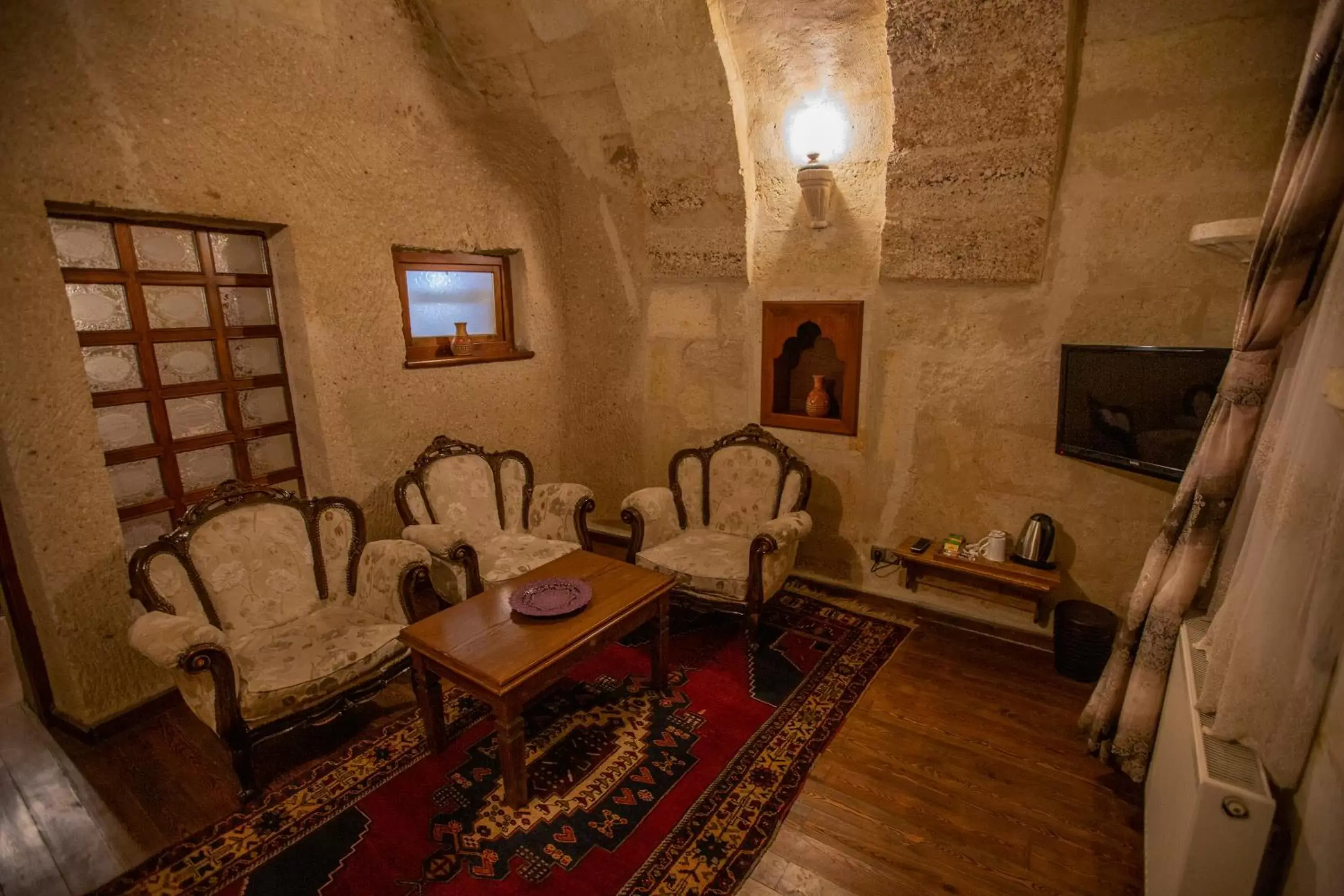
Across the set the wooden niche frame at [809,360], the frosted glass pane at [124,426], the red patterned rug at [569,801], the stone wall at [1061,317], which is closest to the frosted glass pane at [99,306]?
the frosted glass pane at [124,426]

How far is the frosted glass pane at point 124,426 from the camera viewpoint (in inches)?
99.4

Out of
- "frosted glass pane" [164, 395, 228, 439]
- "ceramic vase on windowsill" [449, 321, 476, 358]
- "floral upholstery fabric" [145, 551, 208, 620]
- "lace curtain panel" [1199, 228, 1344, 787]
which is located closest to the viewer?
"lace curtain panel" [1199, 228, 1344, 787]

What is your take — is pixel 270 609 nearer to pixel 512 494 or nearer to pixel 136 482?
pixel 136 482

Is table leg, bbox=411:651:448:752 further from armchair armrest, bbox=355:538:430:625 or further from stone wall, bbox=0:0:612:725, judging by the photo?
stone wall, bbox=0:0:612:725

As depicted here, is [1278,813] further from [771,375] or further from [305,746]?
[305,746]

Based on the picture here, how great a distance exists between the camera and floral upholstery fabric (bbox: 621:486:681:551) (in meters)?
3.35

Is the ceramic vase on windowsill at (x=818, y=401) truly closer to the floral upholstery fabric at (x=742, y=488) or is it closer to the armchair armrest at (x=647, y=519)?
the floral upholstery fabric at (x=742, y=488)

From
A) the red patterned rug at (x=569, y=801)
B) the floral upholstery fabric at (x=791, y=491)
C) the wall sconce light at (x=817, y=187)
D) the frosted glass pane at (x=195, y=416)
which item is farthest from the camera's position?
the floral upholstery fabric at (x=791, y=491)

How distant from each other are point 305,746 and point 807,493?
8.27 feet

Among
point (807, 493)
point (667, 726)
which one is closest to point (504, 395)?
point (807, 493)

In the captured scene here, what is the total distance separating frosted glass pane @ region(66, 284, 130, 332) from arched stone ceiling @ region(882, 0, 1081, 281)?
11.2ft

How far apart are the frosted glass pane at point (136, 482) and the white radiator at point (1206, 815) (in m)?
3.72

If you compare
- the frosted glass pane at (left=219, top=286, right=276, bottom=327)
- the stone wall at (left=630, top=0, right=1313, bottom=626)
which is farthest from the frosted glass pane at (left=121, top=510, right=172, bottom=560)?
the stone wall at (left=630, top=0, right=1313, bottom=626)

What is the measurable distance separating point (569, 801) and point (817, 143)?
3168 mm
